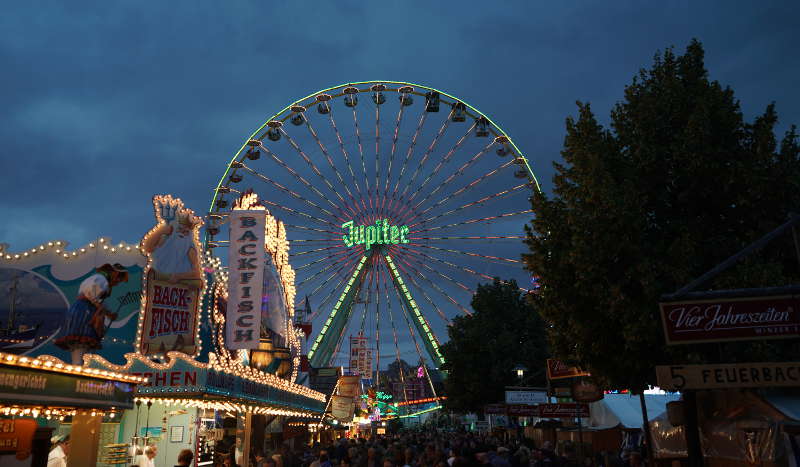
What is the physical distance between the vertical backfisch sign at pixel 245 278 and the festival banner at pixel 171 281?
109 cm

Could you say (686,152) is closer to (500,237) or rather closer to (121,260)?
(121,260)

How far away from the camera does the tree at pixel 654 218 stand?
393 inches

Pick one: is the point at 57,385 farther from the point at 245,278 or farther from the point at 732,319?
the point at 245,278

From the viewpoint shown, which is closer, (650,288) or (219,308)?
(650,288)

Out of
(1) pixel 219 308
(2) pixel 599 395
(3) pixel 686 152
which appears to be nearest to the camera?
(3) pixel 686 152

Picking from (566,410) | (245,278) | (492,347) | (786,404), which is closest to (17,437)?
(245,278)

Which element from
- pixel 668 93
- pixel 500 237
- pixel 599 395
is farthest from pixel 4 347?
pixel 500 237

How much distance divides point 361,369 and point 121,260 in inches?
1843

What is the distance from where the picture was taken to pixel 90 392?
9.41 metres

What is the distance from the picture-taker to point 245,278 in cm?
1850

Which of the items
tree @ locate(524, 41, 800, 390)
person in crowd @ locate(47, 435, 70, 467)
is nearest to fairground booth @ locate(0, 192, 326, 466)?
person in crowd @ locate(47, 435, 70, 467)

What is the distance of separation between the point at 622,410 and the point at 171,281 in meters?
14.5

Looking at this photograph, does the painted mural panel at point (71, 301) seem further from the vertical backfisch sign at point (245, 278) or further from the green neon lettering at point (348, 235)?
the green neon lettering at point (348, 235)

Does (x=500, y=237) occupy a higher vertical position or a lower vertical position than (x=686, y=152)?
higher
